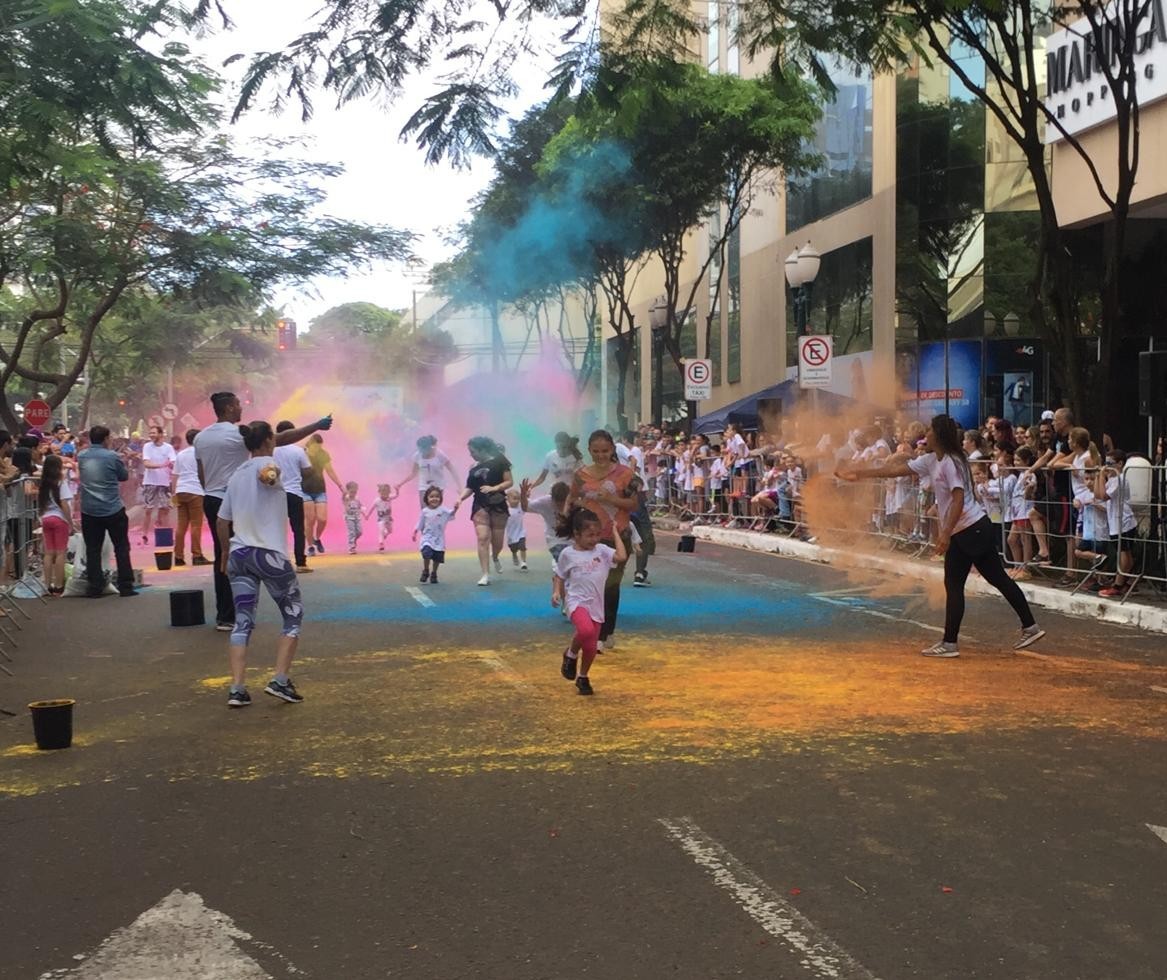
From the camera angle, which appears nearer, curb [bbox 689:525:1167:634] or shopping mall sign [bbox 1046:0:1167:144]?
curb [bbox 689:525:1167:634]

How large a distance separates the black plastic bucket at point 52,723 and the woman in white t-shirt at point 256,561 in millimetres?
1134

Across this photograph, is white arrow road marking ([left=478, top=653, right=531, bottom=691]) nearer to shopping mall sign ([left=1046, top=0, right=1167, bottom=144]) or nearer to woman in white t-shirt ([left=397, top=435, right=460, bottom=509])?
woman in white t-shirt ([left=397, top=435, right=460, bottom=509])

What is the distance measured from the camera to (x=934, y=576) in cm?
1531

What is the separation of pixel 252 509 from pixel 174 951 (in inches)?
165

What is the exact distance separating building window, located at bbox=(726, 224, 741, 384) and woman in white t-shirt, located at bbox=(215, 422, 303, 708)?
3469 centimetres

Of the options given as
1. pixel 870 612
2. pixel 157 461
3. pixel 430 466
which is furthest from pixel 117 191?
pixel 870 612

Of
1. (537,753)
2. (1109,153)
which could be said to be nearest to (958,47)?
(1109,153)

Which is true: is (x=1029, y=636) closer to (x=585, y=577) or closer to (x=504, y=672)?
(x=585, y=577)

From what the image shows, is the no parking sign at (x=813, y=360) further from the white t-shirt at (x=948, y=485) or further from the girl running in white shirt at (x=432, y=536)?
the white t-shirt at (x=948, y=485)

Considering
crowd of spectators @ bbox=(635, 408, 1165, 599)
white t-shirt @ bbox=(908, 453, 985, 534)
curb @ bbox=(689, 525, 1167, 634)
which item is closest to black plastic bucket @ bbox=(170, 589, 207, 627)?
white t-shirt @ bbox=(908, 453, 985, 534)

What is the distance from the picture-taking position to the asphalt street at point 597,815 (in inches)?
161

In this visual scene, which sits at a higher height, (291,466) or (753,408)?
(753,408)

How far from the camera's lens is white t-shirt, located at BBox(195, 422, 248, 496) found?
11.2m

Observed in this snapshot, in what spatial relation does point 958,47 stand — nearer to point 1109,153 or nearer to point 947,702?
point 1109,153
